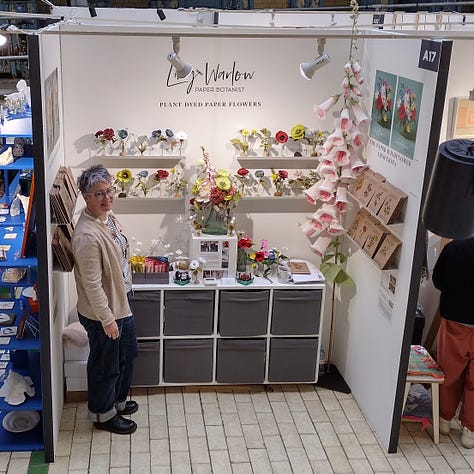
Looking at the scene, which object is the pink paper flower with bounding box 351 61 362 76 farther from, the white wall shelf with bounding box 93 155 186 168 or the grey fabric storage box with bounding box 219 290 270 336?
the grey fabric storage box with bounding box 219 290 270 336

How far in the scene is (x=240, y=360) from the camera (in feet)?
17.8

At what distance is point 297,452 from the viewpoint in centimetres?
481

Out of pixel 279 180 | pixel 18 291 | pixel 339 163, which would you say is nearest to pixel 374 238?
pixel 339 163

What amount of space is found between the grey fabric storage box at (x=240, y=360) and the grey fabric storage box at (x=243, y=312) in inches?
3.1

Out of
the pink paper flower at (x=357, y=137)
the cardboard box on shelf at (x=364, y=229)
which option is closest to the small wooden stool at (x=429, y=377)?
the cardboard box on shelf at (x=364, y=229)

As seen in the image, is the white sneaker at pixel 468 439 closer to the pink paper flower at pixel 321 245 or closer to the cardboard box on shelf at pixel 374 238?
the cardboard box on shelf at pixel 374 238

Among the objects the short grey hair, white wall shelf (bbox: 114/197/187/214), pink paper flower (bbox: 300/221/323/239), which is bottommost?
pink paper flower (bbox: 300/221/323/239)

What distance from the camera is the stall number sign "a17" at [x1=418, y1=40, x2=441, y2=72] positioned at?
398cm

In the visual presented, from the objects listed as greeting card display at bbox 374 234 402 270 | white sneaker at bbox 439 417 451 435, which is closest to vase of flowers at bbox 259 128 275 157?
greeting card display at bbox 374 234 402 270

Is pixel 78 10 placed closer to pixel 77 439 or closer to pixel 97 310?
pixel 97 310

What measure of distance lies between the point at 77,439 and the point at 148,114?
2324mm

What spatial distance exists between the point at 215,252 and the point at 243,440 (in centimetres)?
133

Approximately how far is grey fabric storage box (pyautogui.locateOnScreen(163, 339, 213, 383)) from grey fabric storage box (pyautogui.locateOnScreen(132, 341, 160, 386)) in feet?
0.20

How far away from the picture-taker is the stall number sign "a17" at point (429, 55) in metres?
3.98
